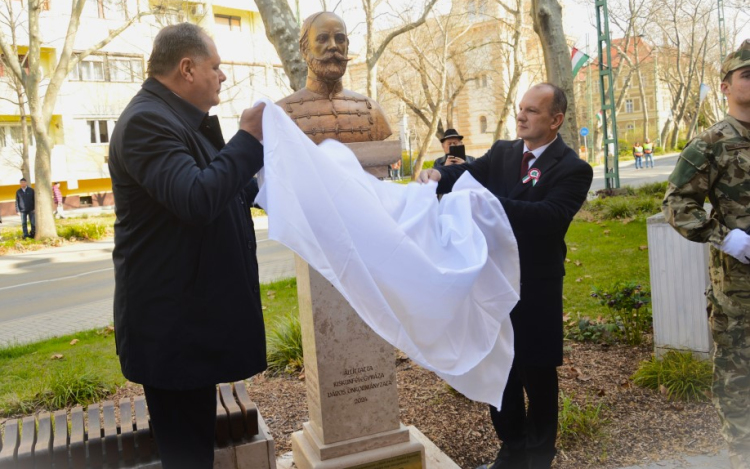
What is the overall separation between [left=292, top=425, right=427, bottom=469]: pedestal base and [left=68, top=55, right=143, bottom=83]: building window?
34971mm

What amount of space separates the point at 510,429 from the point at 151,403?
7.37 ft

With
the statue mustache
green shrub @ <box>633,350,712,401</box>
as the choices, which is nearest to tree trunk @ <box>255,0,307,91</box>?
the statue mustache

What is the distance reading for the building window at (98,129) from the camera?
119 ft

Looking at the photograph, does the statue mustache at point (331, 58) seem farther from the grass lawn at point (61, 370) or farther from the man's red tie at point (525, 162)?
the grass lawn at point (61, 370)

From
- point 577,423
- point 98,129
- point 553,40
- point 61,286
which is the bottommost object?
point 577,423

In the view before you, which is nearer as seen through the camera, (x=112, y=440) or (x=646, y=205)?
(x=112, y=440)

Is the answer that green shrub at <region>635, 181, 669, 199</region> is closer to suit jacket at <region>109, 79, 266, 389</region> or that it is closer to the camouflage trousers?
the camouflage trousers

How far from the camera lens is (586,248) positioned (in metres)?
12.0

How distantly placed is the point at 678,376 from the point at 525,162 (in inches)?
102

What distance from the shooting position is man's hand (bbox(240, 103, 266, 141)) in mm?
2529

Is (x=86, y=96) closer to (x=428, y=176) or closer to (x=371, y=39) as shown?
(x=371, y=39)

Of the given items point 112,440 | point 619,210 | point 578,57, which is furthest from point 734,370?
point 578,57

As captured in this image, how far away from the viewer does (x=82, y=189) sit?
3669 cm

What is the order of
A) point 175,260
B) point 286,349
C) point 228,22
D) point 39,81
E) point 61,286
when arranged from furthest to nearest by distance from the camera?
1. point 228,22
2. point 39,81
3. point 61,286
4. point 286,349
5. point 175,260
